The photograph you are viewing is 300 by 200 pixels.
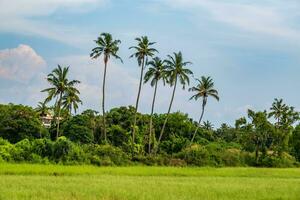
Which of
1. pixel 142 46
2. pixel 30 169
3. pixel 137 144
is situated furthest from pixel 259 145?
pixel 30 169

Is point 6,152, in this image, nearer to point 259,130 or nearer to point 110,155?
point 110,155

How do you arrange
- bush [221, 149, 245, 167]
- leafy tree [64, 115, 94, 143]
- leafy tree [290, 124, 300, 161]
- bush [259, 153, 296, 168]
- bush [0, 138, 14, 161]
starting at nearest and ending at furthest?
bush [0, 138, 14, 161] → bush [221, 149, 245, 167] → bush [259, 153, 296, 168] → leafy tree [290, 124, 300, 161] → leafy tree [64, 115, 94, 143]

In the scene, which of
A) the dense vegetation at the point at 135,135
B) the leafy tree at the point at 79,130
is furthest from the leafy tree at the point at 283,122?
the leafy tree at the point at 79,130

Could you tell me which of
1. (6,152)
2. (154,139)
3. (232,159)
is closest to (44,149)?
(6,152)

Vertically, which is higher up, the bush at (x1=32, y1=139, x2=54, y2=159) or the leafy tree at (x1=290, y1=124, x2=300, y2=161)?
the leafy tree at (x1=290, y1=124, x2=300, y2=161)

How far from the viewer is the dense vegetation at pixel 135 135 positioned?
62841mm

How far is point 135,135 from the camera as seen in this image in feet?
285

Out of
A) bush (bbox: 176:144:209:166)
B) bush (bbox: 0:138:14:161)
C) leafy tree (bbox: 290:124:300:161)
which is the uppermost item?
leafy tree (bbox: 290:124:300:161)

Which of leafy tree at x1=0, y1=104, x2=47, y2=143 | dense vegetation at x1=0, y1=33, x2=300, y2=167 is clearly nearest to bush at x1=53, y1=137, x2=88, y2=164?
dense vegetation at x1=0, y1=33, x2=300, y2=167

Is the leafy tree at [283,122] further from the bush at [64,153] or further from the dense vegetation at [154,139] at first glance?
the bush at [64,153]

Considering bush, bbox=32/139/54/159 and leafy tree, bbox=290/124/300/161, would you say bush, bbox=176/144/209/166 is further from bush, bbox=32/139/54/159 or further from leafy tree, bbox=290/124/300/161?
bush, bbox=32/139/54/159

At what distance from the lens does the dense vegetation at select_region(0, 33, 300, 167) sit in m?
62.8

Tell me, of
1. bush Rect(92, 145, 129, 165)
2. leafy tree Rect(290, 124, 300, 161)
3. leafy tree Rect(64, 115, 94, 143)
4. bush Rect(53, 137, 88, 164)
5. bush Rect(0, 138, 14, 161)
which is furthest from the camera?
leafy tree Rect(64, 115, 94, 143)

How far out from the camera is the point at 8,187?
29.8 metres
